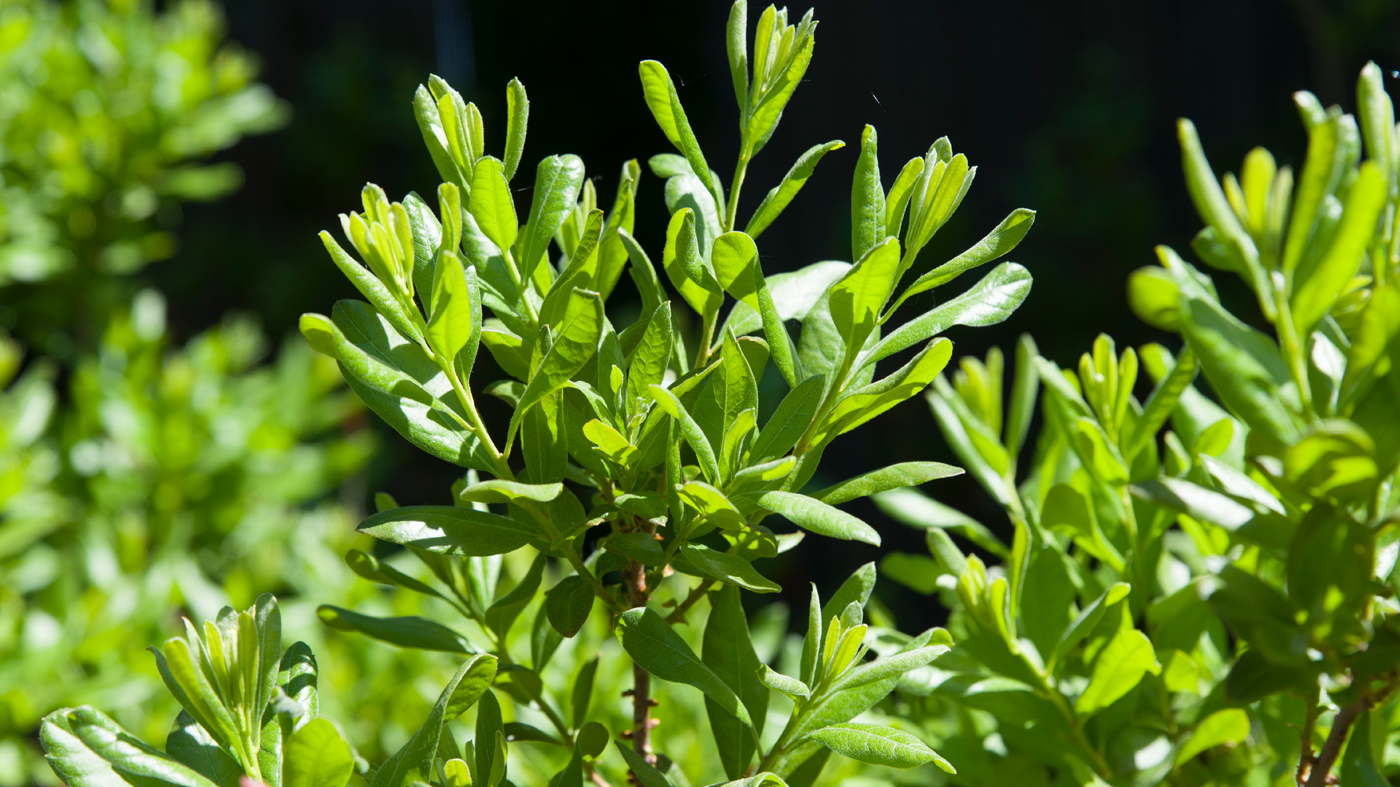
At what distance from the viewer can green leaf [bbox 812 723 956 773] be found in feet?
1.44

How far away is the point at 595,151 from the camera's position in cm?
468

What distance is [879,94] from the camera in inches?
124

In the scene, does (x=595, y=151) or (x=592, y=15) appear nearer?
(x=595, y=151)

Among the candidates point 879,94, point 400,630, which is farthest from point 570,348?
point 879,94

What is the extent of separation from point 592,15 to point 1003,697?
5.00 meters

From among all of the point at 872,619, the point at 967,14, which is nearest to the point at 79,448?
the point at 872,619

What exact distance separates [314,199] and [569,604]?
6062 millimetres

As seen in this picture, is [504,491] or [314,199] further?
[314,199]

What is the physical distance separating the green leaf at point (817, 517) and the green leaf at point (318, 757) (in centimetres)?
21

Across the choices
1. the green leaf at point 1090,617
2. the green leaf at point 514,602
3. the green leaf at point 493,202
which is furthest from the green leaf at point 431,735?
A: the green leaf at point 1090,617

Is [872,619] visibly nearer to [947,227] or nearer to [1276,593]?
[1276,593]

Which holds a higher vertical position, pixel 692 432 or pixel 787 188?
pixel 787 188

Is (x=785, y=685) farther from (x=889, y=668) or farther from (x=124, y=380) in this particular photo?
(x=124, y=380)

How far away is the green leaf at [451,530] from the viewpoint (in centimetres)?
44
